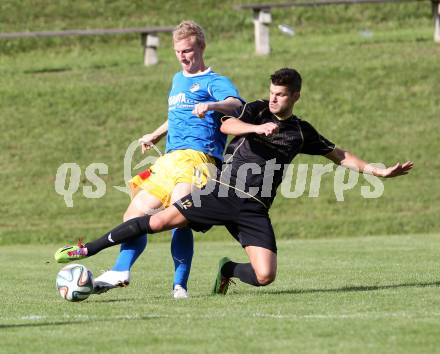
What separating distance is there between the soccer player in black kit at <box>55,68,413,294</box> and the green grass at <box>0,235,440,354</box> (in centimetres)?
41

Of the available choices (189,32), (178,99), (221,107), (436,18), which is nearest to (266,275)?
(221,107)

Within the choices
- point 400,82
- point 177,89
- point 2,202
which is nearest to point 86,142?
point 2,202

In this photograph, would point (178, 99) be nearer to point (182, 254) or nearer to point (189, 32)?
point (189, 32)

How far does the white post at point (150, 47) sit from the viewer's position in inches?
964

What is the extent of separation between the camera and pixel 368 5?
94.1ft

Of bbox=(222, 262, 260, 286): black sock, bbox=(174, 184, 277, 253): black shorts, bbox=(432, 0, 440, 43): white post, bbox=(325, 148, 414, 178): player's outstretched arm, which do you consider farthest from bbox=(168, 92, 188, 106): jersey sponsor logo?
bbox=(432, 0, 440, 43): white post

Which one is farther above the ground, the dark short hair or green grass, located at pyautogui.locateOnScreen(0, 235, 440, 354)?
the dark short hair

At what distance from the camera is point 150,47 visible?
2459 centimetres

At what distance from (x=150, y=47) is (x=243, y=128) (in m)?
16.6

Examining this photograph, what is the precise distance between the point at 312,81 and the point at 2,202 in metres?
7.12

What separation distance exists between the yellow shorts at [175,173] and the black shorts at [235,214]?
0.21 m

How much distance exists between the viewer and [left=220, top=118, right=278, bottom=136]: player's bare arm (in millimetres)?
7887

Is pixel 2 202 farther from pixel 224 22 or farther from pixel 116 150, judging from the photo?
pixel 224 22

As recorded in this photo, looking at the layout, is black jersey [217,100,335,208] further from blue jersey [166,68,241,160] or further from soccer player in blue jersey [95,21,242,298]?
blue jersey [166,68,241,160]
